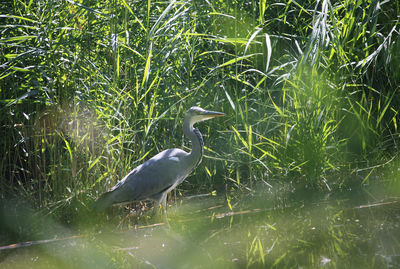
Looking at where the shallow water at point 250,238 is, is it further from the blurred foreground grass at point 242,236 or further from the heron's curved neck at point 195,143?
the heron's curved neck at point 195,143

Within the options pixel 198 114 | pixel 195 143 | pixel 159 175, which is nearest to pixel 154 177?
pixel 159 175

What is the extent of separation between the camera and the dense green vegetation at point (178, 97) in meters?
3.81

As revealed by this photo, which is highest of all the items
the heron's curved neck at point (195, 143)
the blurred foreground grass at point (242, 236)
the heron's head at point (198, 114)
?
the heron's head at point (198, 114)

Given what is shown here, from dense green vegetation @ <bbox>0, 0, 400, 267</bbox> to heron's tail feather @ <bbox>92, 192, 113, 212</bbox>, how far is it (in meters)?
0.18

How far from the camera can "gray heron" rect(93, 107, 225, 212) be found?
3695mm

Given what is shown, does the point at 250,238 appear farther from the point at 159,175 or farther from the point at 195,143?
the point at 195,143

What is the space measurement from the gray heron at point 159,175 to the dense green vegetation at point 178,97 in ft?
0.47

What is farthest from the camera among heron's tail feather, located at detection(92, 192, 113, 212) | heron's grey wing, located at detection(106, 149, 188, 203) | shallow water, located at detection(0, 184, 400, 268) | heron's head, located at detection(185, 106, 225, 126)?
heron's head, located at detection(185, 106, 225, 126)

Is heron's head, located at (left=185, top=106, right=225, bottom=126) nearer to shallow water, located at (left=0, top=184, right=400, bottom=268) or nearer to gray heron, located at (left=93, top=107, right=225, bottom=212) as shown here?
gray heron, located at (left=93, top=107, right=225, bottom=212)

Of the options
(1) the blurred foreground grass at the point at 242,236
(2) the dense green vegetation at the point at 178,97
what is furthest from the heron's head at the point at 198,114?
(1) the blurred foreground grass at the point at 242,236

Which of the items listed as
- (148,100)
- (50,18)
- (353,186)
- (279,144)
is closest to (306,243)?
(279,144)

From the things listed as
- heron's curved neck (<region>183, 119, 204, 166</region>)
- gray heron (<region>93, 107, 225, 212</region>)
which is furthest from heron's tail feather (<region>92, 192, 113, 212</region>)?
heron's curved neck (<region>183, 119, 204, 166</region>)

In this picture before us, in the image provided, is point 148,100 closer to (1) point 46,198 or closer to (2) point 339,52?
(1) point 46,198

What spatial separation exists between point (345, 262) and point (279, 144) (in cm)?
138
